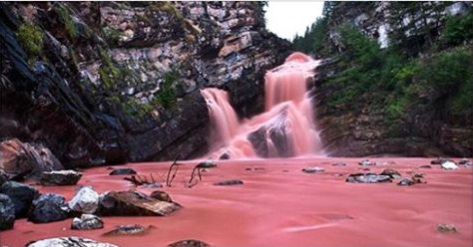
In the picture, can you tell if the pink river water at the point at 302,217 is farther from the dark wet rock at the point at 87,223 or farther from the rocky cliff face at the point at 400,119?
the rocky cliff face at the point at 400,119

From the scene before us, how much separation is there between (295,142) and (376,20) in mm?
14291

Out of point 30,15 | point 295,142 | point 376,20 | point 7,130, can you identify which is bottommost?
point 295,142

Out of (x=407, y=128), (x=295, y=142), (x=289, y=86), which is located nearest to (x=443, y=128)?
(x=407, y=128)

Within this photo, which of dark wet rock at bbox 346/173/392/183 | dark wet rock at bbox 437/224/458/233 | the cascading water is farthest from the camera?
the cascading water

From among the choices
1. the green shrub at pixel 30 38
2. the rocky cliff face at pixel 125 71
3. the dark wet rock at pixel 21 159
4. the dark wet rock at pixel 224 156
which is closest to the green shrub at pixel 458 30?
the rocky cliff face at pixel 125 71

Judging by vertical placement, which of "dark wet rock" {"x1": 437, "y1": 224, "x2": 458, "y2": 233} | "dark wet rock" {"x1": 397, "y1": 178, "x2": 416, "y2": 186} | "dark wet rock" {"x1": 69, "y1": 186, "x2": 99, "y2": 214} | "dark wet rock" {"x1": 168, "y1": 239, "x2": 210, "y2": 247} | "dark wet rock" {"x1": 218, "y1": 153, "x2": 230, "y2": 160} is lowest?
"dark wet rock" {"x1": 218, "y1": 153, "x2": 230, "y2": 160}

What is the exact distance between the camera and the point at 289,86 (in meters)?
27.9

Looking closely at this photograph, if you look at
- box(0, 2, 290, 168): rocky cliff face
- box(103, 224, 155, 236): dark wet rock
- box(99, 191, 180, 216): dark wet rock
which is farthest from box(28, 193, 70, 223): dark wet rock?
box(0, 2, 290, 168): rocky cliff face

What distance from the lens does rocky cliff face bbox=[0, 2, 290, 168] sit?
418 inches

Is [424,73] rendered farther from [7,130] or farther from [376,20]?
[7,130]

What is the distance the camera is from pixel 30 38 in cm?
1099

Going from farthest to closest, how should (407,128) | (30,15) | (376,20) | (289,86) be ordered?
(376,20) → (289,86) → (407,128) → (30,15)

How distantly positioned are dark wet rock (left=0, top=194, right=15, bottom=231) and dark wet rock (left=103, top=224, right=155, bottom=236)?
0.94m

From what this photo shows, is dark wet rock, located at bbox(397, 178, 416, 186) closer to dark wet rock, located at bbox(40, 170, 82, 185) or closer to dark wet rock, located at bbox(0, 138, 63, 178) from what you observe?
dark wet rock, located at bbox(40, 170, 82, 185)
